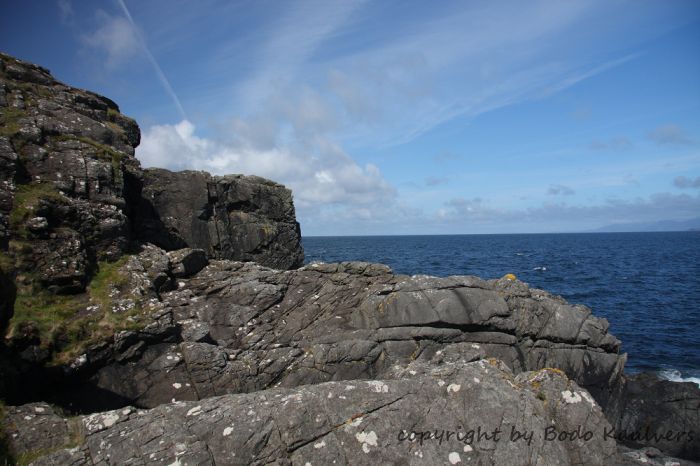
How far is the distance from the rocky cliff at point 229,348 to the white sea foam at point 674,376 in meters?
6.54

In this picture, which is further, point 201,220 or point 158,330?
point 201,220

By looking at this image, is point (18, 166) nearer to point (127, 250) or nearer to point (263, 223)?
point (127, 250)

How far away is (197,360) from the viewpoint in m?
16.0

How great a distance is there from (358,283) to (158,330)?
10.5 metres

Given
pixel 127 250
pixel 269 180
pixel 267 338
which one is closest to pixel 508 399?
pixel 267 338

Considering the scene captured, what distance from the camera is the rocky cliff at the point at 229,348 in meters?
9.59

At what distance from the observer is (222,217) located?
2895 cm

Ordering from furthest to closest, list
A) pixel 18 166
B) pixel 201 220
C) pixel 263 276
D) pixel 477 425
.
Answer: pixel 201 220 → pixel 263 276 → pixel 18 166 → pixel 477 425

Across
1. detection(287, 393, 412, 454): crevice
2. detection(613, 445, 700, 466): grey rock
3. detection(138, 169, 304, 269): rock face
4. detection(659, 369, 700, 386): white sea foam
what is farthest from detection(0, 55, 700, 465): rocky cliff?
detection(659, 369, 700, 386): white sea foam

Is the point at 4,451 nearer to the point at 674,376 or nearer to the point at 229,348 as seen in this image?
the point at 229,348

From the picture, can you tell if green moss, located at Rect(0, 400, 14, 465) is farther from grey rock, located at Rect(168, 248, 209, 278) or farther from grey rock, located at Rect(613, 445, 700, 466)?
grey rock, located at Rect(613, 445, 700, 466)

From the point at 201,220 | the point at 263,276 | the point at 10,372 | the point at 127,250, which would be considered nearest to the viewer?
the point at 10,372

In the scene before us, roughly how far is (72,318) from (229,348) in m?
6.19

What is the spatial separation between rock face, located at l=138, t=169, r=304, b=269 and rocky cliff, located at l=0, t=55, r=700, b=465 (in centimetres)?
19
